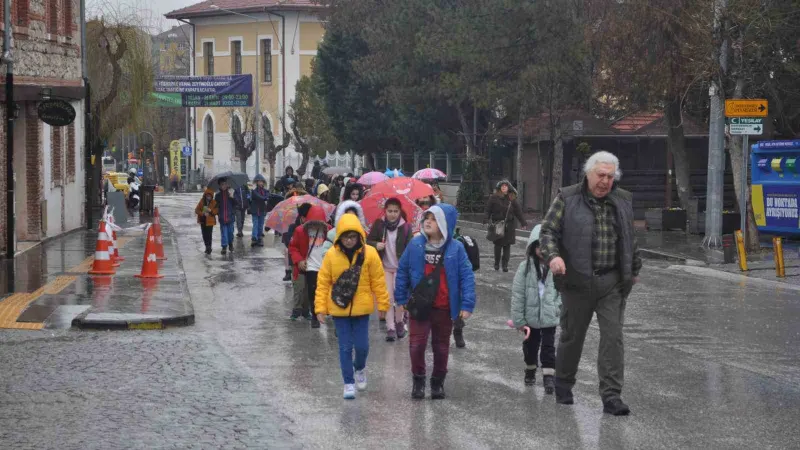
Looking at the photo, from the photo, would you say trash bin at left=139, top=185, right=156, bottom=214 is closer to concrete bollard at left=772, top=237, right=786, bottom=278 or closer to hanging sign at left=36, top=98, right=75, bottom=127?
hanging sign at left=36, top=98, right=75, bottom=127

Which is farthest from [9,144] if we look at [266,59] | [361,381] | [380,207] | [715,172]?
[266,59]

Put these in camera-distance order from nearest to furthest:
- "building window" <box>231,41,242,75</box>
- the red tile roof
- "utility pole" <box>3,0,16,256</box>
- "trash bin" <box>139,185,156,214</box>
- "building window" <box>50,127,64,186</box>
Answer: "utility pole" <box>3,0,16,256</box> < "building window" <box>50,127,64,186</box> < "trash bin" <box>139,185,156,214</box> < the red tile roof < "building window" <box>231,41,242,75</box>

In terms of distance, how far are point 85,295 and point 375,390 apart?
7.52m

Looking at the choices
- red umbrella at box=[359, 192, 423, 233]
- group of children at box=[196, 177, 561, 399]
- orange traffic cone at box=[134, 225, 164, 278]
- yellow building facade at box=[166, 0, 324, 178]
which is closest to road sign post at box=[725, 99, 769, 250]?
red umbrella at box=[359, 192, 423, 233]

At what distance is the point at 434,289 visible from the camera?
32.3ft

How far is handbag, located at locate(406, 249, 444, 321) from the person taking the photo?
9.81 m

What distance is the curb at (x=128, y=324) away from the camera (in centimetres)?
1409

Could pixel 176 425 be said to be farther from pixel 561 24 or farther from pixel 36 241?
pixel 561 24

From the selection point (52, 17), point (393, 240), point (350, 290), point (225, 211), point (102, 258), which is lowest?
point (102, 258)

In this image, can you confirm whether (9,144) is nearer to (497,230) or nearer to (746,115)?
(497,230)

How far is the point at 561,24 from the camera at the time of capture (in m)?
36.6

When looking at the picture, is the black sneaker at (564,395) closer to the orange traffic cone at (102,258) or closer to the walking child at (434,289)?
the walking child at (434,289)

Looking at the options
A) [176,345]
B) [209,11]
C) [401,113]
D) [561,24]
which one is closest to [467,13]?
[561,24]

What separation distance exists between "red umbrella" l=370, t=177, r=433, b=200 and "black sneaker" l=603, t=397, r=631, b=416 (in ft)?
21.1
